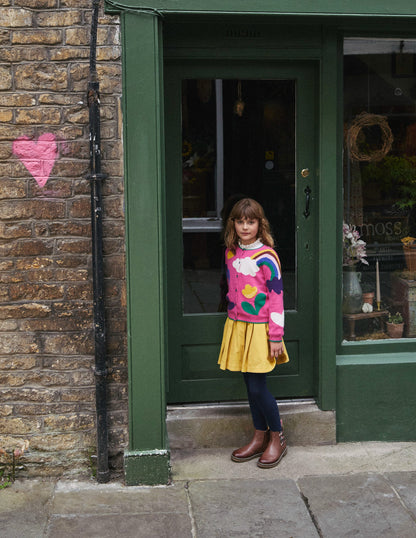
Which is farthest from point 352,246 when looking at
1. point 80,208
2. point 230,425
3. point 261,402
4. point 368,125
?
point 80,208

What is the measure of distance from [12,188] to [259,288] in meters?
1.66

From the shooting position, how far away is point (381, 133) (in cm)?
506

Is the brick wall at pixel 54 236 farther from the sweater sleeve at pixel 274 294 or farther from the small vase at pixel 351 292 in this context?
the small vase at pixel 351 292

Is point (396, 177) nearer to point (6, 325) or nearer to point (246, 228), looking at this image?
point (246, 228)

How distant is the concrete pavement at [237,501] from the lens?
3893 mm

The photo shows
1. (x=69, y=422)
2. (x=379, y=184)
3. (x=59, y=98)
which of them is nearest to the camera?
(x=59, y=98)

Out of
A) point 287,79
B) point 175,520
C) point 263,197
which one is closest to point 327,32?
point 287,79

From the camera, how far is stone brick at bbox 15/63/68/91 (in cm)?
429

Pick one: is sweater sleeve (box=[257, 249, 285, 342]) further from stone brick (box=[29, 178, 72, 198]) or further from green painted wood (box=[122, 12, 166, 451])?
stone brick (box=[29, 178, 72, 198])

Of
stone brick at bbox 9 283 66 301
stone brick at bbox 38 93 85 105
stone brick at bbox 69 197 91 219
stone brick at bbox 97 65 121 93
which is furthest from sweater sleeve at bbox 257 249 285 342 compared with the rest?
stone brick at bbox 38 93 85 105

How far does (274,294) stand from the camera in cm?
452

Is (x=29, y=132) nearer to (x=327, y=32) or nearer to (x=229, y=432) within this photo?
(x=327, y=32)

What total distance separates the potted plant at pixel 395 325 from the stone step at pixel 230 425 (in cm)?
76

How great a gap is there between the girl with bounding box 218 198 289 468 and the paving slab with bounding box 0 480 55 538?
4.16 ft
